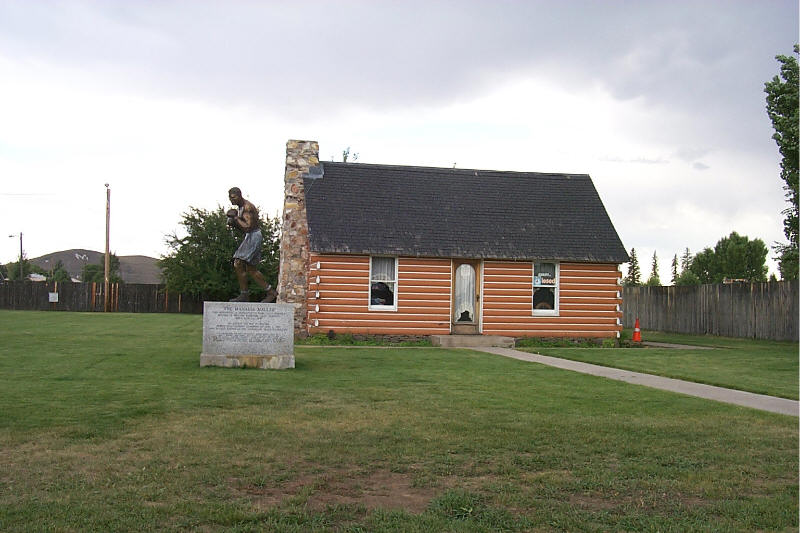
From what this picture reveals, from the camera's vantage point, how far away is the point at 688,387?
1281 centimetres

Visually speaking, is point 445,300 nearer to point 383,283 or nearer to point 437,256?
point 437,256

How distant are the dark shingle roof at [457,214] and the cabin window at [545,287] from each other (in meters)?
0.70

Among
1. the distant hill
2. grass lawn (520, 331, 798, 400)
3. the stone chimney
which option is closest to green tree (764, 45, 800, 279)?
grass lawn (520, 331, 798, 400)

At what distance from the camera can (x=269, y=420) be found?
8.94m

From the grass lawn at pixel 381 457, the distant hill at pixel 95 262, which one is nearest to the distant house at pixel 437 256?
the grass lawn at pixel 381 457

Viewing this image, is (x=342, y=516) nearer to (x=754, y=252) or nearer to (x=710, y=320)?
(x=710, y=320)

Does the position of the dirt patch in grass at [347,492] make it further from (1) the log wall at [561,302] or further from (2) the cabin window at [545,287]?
(2) the cabin window at [545,287]

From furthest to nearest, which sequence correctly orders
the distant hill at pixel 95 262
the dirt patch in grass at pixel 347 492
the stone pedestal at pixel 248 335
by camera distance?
the distant hill at pixel 95 262, the stone pedestal at pixel 248 335, the dirt patch in grass at pixel 347 492

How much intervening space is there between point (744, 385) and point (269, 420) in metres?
8.16

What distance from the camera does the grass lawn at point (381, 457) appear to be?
17.7ft

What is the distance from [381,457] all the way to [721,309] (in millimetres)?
24751

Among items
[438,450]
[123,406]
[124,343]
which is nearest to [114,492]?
[438,450]

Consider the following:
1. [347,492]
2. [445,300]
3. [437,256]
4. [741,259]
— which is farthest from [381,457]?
[741,259]

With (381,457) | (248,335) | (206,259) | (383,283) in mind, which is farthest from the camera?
(206,259)
